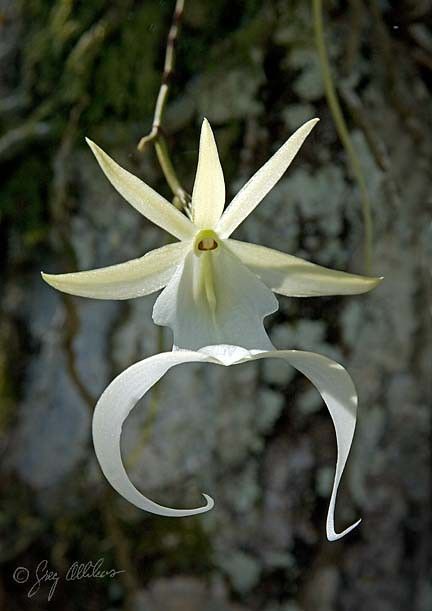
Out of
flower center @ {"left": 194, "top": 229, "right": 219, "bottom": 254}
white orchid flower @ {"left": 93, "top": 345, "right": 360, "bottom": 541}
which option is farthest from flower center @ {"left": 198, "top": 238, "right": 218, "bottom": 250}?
white orchid flower @ {"left": 93, "top": 345, "right": 360, "bottom": 541}

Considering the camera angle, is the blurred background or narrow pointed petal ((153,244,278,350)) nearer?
narrow pointed petal ((153,244,278,350))

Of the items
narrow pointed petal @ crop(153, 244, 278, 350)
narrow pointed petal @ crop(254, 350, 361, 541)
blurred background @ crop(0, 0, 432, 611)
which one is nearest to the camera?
narrow pointed petal @ crop(254, 350, 361, 541)

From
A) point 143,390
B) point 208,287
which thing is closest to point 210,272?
point 208,287

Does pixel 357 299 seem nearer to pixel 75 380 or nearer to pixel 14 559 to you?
pixel 75 380

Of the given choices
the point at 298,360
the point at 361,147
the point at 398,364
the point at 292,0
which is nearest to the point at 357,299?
the point at 398,364

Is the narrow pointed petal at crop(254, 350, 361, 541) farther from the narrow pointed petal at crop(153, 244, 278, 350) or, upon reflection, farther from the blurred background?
the blurred background

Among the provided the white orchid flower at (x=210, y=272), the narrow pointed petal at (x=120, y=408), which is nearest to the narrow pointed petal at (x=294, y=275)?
the white orchid flower at (x=210, y=272)
